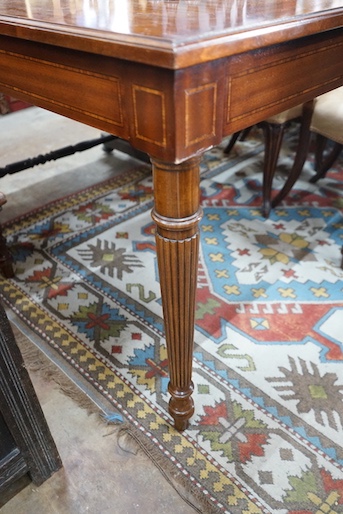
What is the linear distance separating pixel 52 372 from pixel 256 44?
Answer: 1.02 m

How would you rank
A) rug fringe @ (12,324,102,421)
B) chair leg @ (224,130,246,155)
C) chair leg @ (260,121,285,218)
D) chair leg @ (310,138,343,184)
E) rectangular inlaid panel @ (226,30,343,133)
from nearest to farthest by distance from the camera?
rectangular inlaid panel @ (226,30,343,133), rug fringe @ (12,324,102,421), chair leg @ (260,121,285,218), chair leg @ (310,138,343,184), chair leg @ (224,130,246,155)

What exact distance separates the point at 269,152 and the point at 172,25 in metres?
1.21

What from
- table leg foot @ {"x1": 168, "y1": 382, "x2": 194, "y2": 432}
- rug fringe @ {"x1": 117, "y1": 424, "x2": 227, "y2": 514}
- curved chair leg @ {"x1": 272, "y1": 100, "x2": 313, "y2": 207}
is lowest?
rug fringe @ {"x1": 117, "y1": 424, "x2": 227, "y2": 514}

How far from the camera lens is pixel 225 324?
4.59ft

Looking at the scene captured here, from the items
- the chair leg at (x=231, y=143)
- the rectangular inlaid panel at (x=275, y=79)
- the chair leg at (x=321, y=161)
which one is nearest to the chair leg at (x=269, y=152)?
the chair leg at (x=321, y=161)

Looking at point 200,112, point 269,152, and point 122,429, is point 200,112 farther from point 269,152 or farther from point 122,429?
point 269,152

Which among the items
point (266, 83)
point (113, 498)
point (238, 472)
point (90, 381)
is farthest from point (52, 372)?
point (266, 83)

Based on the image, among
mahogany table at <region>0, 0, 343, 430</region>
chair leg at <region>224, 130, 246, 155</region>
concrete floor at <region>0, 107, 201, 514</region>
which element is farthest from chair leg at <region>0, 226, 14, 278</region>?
chair leg at <region>224, 130, 246, 155</region>

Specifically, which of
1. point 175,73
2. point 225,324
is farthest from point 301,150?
point 175,73

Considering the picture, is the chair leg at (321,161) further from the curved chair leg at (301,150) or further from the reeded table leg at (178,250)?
the reeded table leg at (178,250)

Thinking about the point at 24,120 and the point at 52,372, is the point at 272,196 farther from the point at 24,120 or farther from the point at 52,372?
the point at 24,120

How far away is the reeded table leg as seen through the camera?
2.35 ft

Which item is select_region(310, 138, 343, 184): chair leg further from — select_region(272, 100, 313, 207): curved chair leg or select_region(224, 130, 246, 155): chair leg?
select_region(224, 130, 246, 155): chair leg

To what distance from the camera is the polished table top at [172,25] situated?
1.93ft
